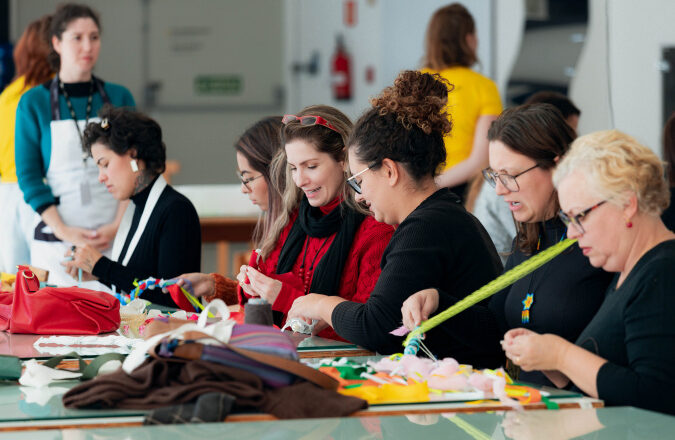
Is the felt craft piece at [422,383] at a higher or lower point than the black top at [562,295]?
lower

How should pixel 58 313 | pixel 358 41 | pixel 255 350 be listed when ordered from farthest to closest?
1. pixel 358 41
2. pixel 58 313
3. pixel 255 350

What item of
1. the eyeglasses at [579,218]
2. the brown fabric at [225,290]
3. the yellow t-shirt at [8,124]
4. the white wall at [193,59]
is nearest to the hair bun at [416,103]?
the eyeglasses at [579,218]

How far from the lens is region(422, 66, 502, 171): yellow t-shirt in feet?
14.3

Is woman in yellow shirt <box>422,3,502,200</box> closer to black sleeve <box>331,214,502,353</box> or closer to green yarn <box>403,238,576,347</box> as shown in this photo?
black sleeve <box>331,214,502,353</box>

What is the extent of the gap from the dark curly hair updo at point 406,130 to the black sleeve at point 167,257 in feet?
3.95

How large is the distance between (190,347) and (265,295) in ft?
2.93

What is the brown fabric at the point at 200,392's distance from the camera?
1.59 m

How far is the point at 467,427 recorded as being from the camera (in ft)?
4.89

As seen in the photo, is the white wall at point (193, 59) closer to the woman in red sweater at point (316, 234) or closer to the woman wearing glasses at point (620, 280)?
the woman in red sweater at point (316, 234)

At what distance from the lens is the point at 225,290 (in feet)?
10.4

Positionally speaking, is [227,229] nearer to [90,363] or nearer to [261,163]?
[261,163]

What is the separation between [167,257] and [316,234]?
787 millimetres

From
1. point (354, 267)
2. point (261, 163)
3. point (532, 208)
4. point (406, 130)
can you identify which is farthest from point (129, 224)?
point (532, 208)

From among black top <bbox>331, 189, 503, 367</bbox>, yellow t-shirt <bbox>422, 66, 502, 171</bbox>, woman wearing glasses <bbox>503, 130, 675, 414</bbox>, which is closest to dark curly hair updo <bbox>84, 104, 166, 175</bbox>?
yellow t-shirt <bbox>422, 66, 502, 171</bbox>
